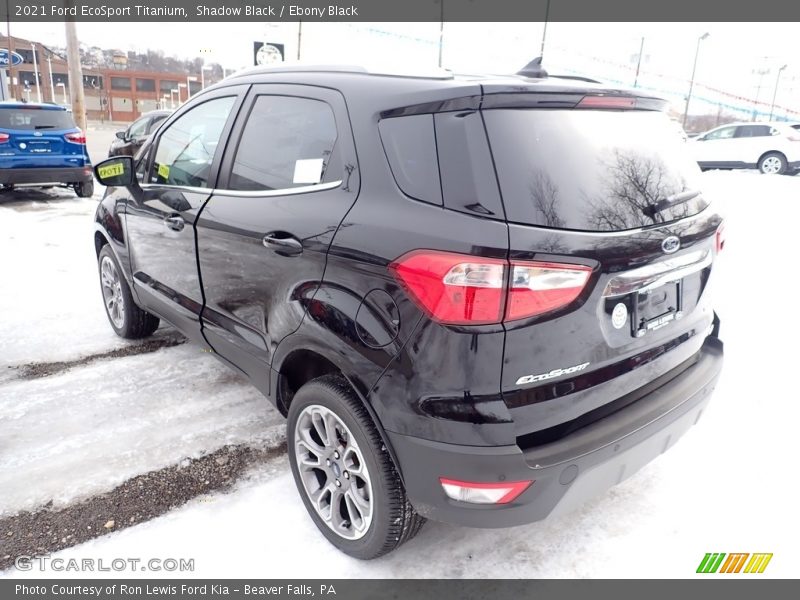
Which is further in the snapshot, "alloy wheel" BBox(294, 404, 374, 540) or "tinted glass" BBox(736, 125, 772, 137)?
"tinted glass" BBox(736, 125, 772, 137)

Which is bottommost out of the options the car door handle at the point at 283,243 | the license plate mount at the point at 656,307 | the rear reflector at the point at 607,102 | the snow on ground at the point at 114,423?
the snow on ground at the point at 114,423

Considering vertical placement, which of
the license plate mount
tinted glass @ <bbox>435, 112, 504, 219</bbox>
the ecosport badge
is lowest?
the ecosport badge

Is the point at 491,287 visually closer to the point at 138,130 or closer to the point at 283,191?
the point at 283,191

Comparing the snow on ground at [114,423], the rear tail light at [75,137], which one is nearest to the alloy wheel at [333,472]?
the snow on ground at [114,423]

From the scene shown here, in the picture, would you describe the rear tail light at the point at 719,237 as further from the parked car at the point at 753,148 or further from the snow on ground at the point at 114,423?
the parked car at the point at 753,148

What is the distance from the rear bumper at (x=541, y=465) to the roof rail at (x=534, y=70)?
1327 millimetres

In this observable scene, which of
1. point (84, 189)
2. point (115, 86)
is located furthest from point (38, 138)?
point (115, 86)

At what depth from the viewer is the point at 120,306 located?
4379 mm

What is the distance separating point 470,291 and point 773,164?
18658 mm

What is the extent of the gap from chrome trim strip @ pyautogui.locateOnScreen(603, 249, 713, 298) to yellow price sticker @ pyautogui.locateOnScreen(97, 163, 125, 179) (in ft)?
10.3

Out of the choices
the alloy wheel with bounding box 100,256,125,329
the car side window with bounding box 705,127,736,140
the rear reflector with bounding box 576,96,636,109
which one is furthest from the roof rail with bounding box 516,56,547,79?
the car side window with bounding box 705,127,736,140

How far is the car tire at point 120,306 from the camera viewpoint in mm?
4215

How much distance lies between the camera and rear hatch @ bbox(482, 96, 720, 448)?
5.87 feet

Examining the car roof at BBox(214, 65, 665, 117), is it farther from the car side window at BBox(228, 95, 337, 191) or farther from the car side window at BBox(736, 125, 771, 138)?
the car side window at BBox(736, 125, 771, 138)
